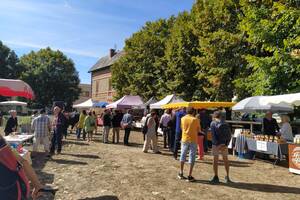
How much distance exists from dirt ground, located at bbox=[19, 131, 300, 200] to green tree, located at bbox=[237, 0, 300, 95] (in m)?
4.72

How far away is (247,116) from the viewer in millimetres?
21141

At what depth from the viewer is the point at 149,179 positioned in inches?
375

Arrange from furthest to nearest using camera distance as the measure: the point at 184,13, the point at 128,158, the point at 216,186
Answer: the point at 184,13 → the point at 128,158 → the point at 216,186

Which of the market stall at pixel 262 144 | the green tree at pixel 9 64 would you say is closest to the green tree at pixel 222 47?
the market stall at pixel 262 144

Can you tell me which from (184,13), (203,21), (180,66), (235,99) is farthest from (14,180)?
(184,13)

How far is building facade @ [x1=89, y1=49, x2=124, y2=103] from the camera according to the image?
65.9m

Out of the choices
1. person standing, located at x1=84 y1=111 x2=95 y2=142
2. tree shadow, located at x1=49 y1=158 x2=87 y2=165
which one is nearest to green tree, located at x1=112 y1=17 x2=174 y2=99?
person standing, located at x1=84 y1=111 x2=95 y2=142

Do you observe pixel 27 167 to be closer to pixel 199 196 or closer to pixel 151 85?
pixel 199 196

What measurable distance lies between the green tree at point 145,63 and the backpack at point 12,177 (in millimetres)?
30714

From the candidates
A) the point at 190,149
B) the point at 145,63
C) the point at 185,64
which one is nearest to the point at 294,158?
the point at 190,149

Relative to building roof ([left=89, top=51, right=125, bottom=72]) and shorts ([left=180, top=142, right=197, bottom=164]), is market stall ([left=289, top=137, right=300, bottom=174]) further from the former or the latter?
building roof ([left=89, top=51, right=125, bottom=72])

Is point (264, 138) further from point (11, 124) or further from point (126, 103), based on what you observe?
point (126, 103)

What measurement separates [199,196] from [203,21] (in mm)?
19218

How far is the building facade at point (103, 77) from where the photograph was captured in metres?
65.9
